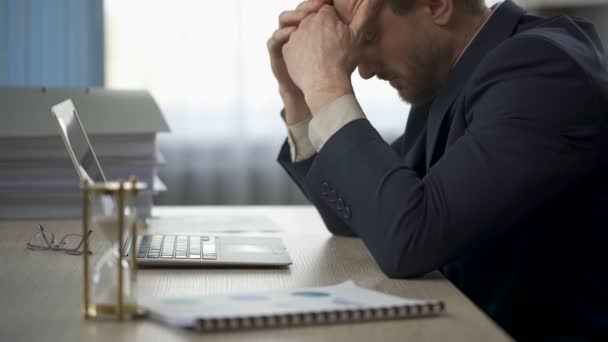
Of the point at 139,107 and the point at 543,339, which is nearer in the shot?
the point at 543,339

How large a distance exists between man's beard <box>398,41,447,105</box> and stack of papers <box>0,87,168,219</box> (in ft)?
1.54

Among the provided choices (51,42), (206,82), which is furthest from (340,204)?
(51,42)

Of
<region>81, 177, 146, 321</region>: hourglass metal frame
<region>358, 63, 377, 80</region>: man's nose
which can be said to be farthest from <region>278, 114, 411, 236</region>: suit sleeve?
<region>81, 177, 146, 321</region>: hourglass metal frame

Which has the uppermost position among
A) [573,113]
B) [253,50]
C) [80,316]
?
[573,113]

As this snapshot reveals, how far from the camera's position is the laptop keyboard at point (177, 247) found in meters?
1.09

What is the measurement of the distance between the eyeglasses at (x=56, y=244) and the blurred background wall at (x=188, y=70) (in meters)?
2.21

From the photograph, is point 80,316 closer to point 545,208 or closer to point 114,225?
point 114,225

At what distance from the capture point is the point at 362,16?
135 cm

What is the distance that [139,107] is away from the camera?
1.71 metres

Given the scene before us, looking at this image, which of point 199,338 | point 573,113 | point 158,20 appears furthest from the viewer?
point 158,20

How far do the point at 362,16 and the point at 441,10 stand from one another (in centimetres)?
15

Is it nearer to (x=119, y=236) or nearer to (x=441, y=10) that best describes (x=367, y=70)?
(x=441, y=10)

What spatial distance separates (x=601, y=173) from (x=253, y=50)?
8.19 ft

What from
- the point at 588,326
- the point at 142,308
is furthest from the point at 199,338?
the point at 588,326
